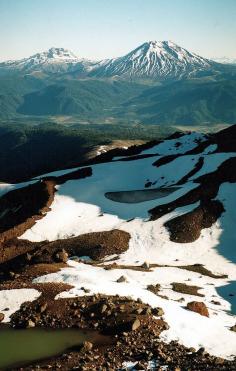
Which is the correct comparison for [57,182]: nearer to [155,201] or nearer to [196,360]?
[155,201]

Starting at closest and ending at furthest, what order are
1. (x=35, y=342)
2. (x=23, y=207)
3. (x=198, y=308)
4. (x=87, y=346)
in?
(x=87, y=346) → (x=35, y=342) → (x=198, y=308) → (x=23, y=207)

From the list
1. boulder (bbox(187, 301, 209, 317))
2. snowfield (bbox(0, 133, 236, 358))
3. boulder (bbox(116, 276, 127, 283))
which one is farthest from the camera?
boulder (bbox(116, 276, 127, 283))

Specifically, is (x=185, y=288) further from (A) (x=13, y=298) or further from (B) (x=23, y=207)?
(B) (x=23, y=207)

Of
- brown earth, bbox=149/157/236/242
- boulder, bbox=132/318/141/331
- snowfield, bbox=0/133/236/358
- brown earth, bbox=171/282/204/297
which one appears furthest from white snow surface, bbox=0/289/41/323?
brown earth, bbox=149/157/236/242

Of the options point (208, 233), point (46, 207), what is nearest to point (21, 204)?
point (46, 207)

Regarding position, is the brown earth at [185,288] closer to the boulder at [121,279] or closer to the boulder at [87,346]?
the boulder at [121,279]

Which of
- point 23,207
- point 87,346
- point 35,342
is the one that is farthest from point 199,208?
point 87,346

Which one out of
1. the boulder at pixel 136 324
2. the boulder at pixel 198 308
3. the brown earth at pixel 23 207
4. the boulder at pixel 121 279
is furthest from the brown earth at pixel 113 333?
the brown earth at pixel 23 207

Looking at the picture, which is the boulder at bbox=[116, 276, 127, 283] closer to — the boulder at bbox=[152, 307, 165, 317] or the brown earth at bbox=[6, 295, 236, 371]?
the brown earth at bbox=[6, 295, 236, 371]
